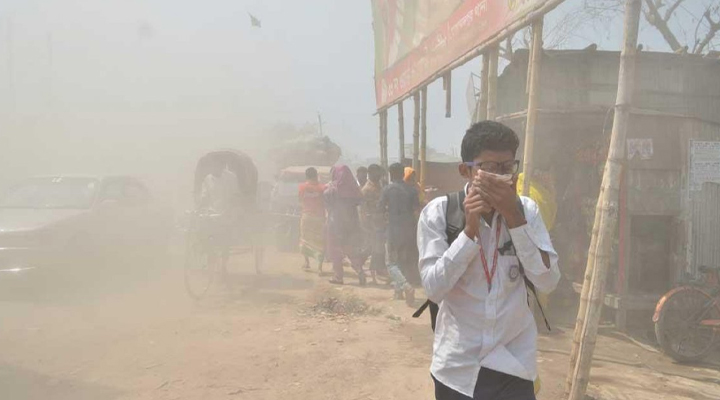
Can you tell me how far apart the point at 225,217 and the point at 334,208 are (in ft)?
6.08

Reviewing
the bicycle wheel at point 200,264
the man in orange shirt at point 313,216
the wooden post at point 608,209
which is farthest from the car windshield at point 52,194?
the wooden post at point 608,209

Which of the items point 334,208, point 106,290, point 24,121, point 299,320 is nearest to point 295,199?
point 334,208

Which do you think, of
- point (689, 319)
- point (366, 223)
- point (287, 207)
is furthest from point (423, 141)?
point (287, 207)

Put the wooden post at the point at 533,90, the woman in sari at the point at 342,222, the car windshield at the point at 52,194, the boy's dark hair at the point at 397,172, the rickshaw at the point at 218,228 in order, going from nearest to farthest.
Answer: the wooden post at the point at 533,90
the boy's dark hair at the point at 397,172
the rickshaw at the point at 218,228
the car windshield at the point at 52,194
the woman in sari at the point at 342,222

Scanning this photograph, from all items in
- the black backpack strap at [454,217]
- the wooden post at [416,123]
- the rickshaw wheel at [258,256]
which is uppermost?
the wooden post at [416,123]

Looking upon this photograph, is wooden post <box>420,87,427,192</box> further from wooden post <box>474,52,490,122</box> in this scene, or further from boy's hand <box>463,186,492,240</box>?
boy's hand <box>463,186,492,240</box>

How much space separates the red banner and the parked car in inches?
224

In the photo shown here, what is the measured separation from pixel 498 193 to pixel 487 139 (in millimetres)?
250

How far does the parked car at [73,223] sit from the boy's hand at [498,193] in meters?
7.69

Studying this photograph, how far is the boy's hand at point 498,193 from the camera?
6.00ft

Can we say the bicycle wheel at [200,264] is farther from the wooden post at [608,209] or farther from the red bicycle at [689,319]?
the red bicycle at [689,319]

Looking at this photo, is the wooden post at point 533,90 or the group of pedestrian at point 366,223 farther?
the group of pedestrian at point 366,223

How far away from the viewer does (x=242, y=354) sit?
17.1 ft

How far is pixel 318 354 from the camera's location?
Answer: 17.3ft
